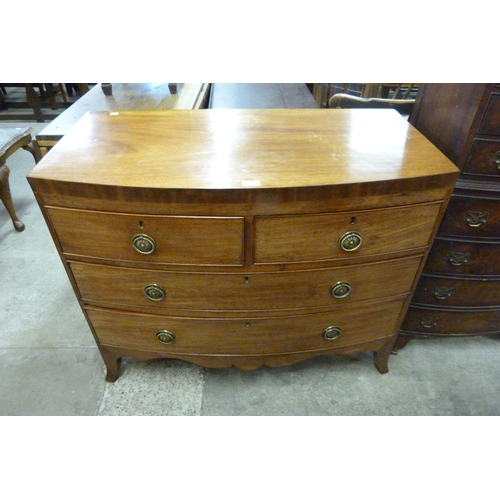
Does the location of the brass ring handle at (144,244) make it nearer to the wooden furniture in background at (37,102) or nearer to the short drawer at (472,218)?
the short drawer at (472,218)

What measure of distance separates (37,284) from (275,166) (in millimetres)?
1621

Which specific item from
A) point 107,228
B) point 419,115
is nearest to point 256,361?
point 107,228

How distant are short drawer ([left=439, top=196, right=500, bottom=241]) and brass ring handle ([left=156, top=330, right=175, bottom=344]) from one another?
0.98 m

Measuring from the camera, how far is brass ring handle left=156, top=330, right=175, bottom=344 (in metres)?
1.20

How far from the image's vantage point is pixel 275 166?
92 cm

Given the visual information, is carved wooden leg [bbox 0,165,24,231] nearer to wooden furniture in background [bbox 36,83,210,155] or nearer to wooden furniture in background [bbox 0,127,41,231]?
wooden furniture in background [bbox 0,127,41,231]

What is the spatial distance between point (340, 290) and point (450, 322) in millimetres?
679

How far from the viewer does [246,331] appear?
3.90ft

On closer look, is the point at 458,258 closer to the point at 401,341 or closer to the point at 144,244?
the point at 401,341

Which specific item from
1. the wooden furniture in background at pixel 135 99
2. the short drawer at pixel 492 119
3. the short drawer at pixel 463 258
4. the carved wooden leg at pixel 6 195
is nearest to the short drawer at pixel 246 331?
the short drawer at pixel 463 258

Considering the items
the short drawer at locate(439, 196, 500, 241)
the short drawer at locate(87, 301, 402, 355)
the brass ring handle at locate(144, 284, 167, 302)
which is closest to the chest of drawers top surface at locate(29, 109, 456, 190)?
the short drawer at locate(439, 196, 500, 241)

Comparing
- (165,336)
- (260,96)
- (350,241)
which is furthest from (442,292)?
(260,96)

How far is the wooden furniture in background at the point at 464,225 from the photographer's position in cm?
100
